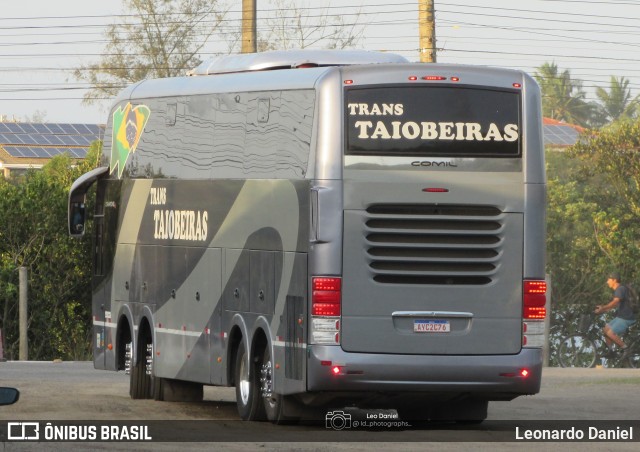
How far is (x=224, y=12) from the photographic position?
67.4 m

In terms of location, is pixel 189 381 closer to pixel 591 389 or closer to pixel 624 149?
pixel 591 389

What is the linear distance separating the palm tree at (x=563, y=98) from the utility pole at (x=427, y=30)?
73887 mm

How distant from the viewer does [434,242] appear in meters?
15.6

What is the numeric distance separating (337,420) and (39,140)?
76200 millimetres

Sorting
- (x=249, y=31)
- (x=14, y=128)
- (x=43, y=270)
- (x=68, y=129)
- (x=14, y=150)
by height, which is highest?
(x=14, y=128)

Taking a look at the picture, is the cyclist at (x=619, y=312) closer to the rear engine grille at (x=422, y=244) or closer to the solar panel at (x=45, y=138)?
the rear engine grille at (x=422, y=244)

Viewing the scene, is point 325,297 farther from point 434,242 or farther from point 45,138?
point 45,138

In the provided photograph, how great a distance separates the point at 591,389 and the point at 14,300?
1739 centimetres

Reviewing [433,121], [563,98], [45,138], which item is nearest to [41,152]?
[45,138]

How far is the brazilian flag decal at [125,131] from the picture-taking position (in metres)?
20.8

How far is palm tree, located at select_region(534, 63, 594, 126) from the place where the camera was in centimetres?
10723

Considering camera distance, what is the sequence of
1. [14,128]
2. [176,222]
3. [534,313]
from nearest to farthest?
1. [534,313]
2. [176,222]
3. [14,128]

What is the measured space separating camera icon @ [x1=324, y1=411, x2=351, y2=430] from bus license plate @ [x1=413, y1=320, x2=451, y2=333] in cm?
178

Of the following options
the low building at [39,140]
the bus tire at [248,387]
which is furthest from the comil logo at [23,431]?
the low building at [39,140]
